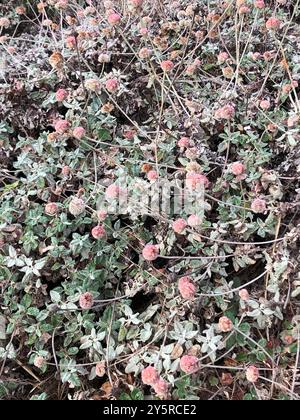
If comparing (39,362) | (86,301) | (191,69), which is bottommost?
(39,362)

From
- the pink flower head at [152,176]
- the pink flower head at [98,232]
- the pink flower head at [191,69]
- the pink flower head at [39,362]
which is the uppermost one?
the pink flower head at [191,69]

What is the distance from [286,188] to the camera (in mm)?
1226

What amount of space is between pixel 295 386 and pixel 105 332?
39 centimetres

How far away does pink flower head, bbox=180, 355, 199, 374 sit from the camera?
93 cm

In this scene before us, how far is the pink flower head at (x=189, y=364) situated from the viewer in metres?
0.93

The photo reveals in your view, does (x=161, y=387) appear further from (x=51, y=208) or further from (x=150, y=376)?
(x=51, y=208)

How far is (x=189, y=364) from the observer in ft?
3.05

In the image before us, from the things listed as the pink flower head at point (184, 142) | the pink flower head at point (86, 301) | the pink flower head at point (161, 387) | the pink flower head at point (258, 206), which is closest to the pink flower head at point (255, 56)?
the pink flower head at point (184, 142)

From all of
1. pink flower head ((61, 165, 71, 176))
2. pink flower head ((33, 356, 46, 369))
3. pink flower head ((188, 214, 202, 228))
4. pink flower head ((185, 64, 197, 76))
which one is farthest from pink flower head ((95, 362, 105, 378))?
pink flower head ((185, 64, 197, 76))

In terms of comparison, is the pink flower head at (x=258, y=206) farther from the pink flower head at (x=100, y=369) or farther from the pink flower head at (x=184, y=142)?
the pink flower head at (x=100, y=369)

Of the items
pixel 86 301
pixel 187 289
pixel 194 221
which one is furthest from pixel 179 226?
pixel 86 301

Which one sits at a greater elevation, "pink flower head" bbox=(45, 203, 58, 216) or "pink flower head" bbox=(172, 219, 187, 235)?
"pink flower head" bbox=(172, 219, 187, 235)

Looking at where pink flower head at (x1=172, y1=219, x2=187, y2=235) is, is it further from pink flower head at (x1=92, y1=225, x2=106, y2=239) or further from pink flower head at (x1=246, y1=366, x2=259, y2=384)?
pink flower head at (x1=246, y1=366, x2=259, y2=384)

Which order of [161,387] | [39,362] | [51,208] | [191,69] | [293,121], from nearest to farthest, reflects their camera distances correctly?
[161,387] < [39,362] < [51,208] < [293,121] < [191,69]
